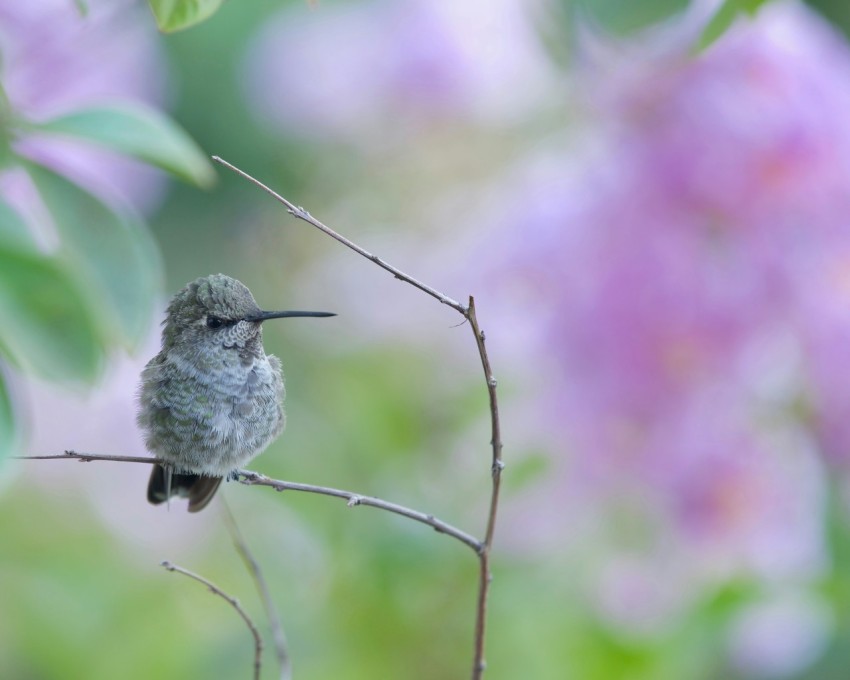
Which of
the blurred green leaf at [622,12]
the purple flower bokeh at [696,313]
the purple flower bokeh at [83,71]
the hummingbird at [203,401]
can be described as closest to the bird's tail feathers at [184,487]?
the hummingbird at [203,401]

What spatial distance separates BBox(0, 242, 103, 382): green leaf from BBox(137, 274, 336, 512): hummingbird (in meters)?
0.15

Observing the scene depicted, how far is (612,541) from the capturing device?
127cm

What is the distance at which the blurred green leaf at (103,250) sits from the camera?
2.01 feet

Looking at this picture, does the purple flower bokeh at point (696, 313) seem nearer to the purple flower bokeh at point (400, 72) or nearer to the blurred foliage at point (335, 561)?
the blurred foliage at point (335, 561)

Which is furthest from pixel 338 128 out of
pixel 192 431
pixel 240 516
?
pixel 192 431

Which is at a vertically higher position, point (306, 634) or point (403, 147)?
point (403, 147)

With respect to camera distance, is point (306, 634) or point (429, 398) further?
point (429, 398)

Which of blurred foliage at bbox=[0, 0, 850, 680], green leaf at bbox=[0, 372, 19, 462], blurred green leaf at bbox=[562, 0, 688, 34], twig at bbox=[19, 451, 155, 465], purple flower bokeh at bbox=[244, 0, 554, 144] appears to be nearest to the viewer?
twig at bbox=[19, 451, 155, 465]

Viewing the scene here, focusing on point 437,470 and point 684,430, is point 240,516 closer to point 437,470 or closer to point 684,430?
point 437,470

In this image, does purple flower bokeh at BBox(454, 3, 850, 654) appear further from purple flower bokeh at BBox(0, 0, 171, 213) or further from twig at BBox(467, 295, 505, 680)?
twig at BBox(467, 295, 505, 680)

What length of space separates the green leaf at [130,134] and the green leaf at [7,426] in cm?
17

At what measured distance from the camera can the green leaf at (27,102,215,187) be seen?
626mm

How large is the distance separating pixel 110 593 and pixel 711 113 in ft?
2.70

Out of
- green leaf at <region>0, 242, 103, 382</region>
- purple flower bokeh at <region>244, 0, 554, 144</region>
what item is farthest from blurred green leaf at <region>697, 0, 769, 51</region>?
purple flower bokeh at <region>244, 0, 554, 144</region>
